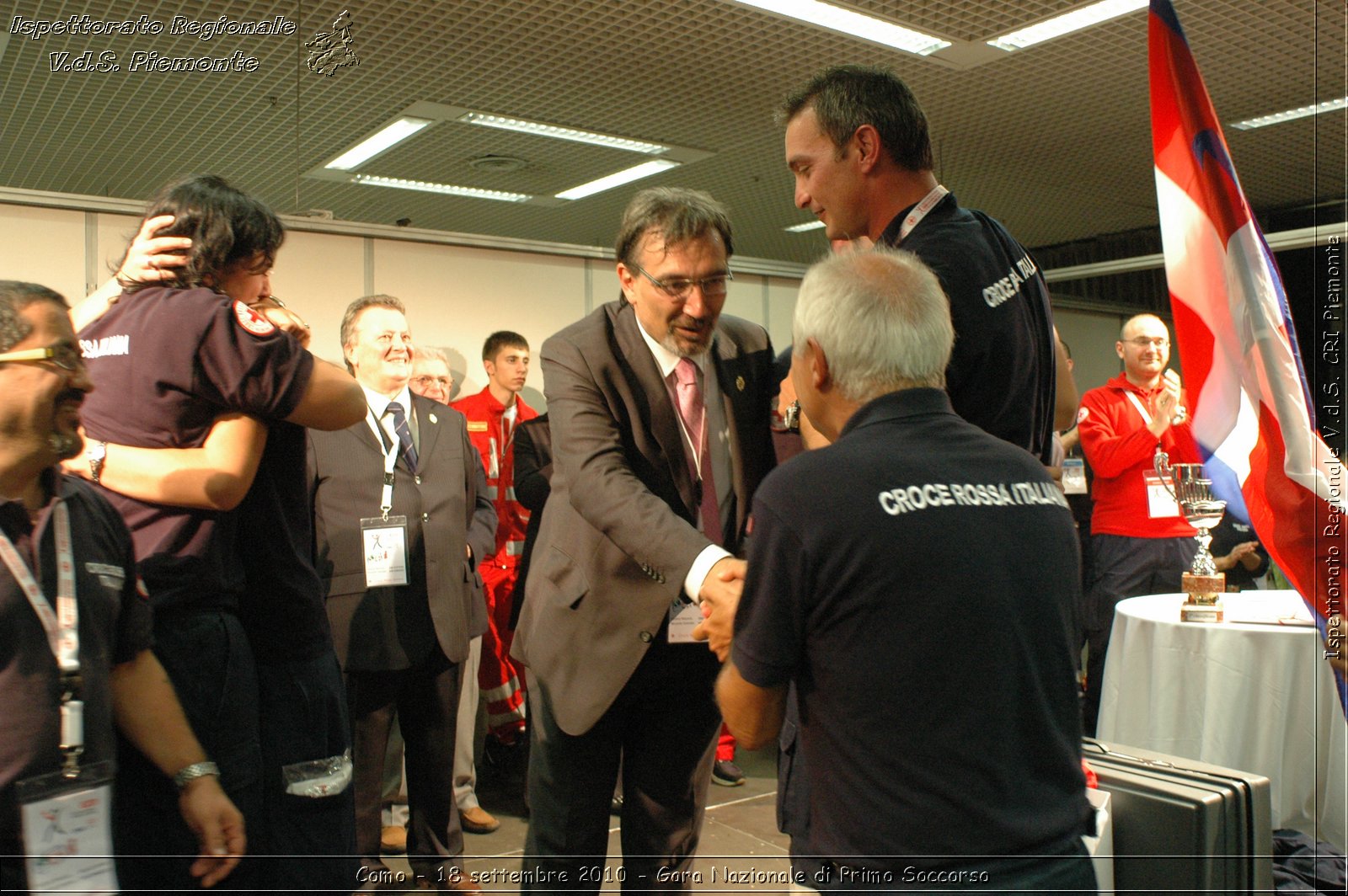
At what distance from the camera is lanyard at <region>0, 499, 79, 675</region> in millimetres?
1228

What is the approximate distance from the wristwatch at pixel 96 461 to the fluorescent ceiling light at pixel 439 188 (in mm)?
7196

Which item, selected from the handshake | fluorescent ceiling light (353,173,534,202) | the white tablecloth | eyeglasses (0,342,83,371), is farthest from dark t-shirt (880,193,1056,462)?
fluorescent ceiling light (353,173,534,202)

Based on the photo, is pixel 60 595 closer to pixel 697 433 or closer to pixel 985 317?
pixel 697 433

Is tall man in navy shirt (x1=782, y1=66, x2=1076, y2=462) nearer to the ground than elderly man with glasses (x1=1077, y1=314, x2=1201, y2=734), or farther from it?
farther from it

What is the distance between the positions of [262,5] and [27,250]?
92.2 inches

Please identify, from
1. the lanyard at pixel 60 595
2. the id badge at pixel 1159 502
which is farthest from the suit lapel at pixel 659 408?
the id badge at pixel 1159 502

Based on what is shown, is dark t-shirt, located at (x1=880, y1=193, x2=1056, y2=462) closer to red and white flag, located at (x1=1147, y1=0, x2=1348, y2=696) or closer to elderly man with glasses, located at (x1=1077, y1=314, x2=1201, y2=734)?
red and white flag, located at (x1=1147, y1=0, x2=1348, y2=696)

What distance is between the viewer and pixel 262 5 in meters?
5.04

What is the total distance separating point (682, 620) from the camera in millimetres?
1978

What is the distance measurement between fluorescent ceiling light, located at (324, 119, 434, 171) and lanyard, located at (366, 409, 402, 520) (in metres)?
4.25

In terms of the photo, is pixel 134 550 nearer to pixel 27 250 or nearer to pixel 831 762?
pixel 831 762

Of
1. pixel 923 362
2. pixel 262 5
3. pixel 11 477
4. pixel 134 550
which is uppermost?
pixel 262 5

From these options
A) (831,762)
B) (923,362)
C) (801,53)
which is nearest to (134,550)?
(831,762)

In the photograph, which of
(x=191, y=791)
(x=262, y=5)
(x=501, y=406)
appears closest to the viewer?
(x=191, y=791)
